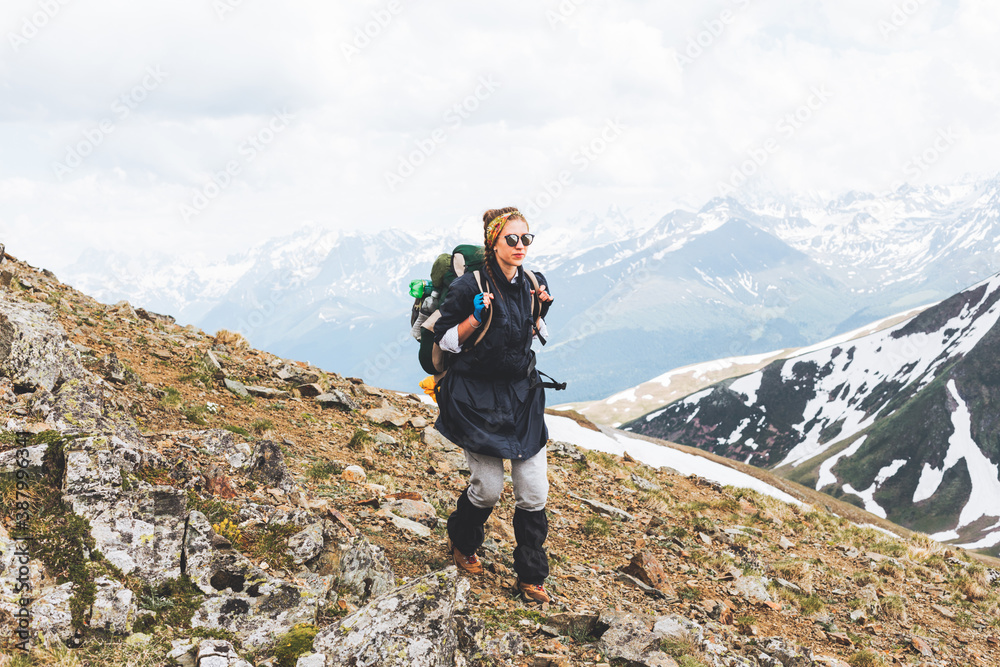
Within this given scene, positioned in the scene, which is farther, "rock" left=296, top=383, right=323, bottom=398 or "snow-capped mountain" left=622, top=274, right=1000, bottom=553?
"snow-capped mountain" left=622, top=274, right=1000, bottom=553

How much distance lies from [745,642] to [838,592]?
4.47 meters

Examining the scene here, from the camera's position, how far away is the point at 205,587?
4918 mm

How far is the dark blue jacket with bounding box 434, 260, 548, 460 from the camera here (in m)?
6.16

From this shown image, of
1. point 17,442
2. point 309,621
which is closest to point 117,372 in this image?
point 17,442

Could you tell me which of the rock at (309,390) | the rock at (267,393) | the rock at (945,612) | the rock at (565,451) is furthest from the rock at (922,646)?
the rock at (267,393)

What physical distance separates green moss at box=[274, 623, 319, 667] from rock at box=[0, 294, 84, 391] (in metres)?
4.94

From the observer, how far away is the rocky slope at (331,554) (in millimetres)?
4434

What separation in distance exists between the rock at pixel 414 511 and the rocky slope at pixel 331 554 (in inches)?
1.8

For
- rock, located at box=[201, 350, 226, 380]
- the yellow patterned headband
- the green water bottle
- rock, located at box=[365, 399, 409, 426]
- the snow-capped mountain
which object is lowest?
the snow-capped mountain

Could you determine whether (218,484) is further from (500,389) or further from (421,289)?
(500,389)

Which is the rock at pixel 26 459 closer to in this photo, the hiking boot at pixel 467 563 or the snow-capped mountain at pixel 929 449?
the hiking boot at pixel 467 563

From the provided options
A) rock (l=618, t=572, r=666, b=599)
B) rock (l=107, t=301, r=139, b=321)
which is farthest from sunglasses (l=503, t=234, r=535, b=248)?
rock (l=107, t=301, r=139, b=321)

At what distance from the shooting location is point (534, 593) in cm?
662

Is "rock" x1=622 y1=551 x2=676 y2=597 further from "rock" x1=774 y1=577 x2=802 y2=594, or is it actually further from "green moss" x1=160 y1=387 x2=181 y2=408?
"green moss" x1=160 y1=387 x2=181 y2=408
